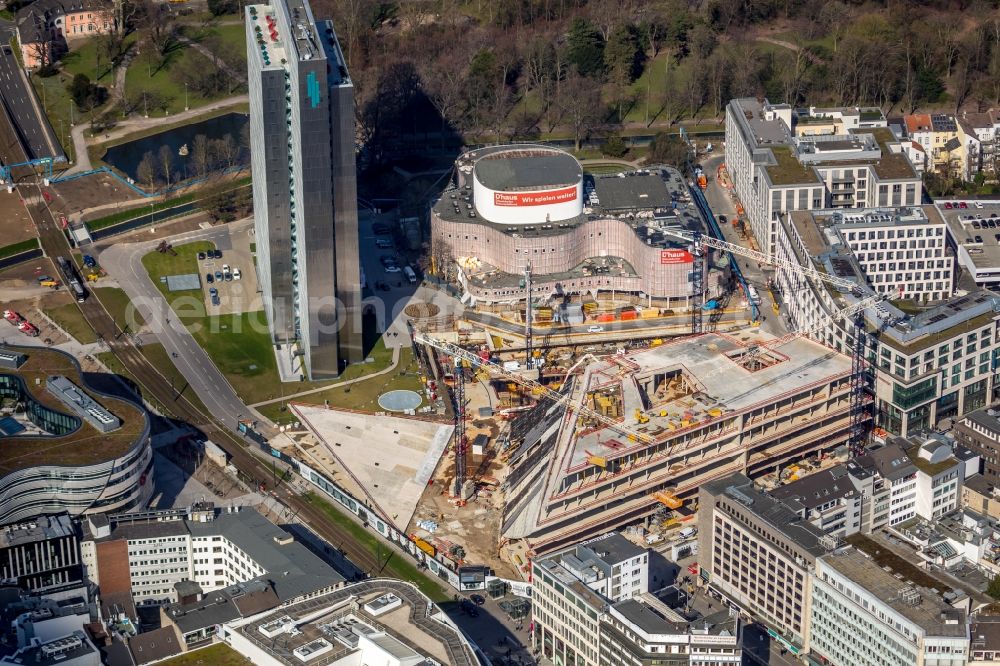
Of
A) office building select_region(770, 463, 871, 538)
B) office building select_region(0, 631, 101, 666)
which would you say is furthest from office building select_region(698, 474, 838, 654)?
office building select_region(0, 631, 101, 666)

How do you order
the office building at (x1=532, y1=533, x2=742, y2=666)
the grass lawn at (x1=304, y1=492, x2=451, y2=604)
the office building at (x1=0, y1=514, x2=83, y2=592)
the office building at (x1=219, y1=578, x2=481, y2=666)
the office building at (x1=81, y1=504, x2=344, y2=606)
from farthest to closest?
the grass lawn at (x1=304, y1=492, x2=451, y2=604) < the office building at (x1=0, y1=514, x2=83, y2=592) < the office building at (x1=81, y1=504, x2=344, y2=606) < the office building at (x1=532, y1=533, x2=742, y2=666) < the office building at (x1=219, y1=578, x2=481, y2=666)

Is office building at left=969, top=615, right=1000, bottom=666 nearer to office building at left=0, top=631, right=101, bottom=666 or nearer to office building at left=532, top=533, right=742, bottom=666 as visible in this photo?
office building at left=532, top=533, right=742, bottom=666

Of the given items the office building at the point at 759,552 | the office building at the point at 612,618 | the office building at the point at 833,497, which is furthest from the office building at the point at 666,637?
the office building at the point at 833,497

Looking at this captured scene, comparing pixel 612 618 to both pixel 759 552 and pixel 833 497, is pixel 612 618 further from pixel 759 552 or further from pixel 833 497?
pixel 833 497

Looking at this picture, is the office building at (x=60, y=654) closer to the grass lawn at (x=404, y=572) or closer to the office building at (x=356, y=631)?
the office building at (x=356, y=631)

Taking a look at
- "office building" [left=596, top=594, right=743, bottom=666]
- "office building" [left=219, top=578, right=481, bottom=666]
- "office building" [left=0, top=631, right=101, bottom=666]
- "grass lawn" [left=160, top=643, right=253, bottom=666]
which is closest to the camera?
"office building" [left=219, top=578, right=481, bottom=666]

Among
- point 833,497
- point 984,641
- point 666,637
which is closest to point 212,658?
point 666,637
